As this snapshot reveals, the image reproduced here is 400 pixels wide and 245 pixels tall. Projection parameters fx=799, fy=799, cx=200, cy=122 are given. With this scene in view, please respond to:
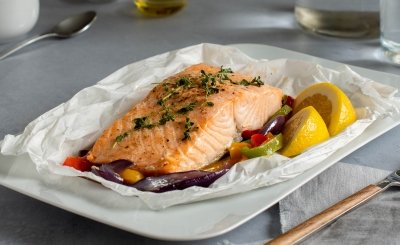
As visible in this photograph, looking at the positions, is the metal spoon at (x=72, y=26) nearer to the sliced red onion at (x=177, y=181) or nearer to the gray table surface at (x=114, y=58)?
the gray table surface at (x=114, y=58)

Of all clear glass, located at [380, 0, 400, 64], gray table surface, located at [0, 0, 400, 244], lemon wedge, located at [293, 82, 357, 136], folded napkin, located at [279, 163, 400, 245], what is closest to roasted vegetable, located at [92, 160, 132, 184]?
gray table surface, located at [0, 0, 400, 244]

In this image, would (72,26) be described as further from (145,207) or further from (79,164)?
(145,207)

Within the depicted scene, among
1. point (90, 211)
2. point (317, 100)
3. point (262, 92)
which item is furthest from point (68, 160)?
point (317, 100)

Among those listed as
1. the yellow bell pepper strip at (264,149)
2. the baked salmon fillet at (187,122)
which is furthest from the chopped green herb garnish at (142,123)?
the yellow bell pepper strip at (264,149)

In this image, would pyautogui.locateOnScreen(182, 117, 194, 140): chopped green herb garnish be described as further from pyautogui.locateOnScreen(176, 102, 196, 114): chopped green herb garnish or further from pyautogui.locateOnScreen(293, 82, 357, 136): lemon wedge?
pyautogui.locateOnScreen(293, 82, 357, 136): lemon wedge

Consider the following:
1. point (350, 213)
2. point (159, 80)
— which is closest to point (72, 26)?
point (159, 80)

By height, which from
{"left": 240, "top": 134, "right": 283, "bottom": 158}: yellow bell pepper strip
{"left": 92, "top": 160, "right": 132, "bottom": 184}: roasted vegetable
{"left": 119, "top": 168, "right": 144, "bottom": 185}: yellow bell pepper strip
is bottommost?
{"left": 240, "top": 134, "right": 283, "bottom": 158}: yellow bell pepper strip
